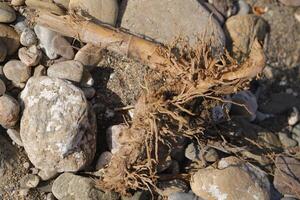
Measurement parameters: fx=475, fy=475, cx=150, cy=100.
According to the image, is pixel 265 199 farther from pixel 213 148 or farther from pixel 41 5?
pixel 41 5

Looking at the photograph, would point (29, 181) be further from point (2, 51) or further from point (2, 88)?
point (2, 51)

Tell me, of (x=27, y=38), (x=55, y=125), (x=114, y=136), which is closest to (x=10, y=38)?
(x=27, y=38)

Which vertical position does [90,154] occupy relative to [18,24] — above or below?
below

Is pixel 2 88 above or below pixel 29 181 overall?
above

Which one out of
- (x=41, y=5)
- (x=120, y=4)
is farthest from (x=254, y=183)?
(x=41, y=5)

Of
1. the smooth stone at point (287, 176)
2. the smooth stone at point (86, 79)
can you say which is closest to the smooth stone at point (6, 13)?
the smooth stone at point (86, 79)

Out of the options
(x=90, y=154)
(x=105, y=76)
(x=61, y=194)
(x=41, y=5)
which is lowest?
(x=61, y=194)
